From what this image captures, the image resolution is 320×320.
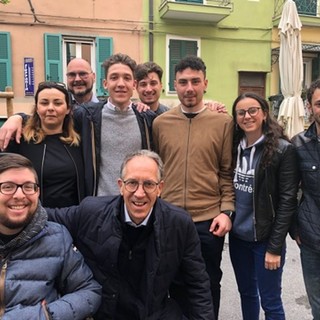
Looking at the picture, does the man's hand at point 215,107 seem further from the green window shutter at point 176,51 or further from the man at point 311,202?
the green window shutter at point 176,51

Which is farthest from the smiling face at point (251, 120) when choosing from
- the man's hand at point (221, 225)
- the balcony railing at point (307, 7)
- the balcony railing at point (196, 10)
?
the balcony railing at point (307, 7)

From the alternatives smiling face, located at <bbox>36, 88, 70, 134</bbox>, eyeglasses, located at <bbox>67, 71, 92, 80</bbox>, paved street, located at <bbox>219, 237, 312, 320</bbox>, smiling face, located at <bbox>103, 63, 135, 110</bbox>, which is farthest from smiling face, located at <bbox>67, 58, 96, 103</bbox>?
paved street, located at <bbox>219, 237, 312, 320</bbox>

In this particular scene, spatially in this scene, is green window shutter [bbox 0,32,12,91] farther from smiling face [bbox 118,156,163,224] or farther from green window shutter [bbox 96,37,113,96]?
smiling face [bbox 118,156,163,224]

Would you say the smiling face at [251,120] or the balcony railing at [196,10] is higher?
the balcony railing at [196,10]

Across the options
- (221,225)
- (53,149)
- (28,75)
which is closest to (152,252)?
(221,225)

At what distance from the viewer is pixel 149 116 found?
2.96 meters

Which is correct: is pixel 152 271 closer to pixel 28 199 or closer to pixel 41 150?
pixel 28 199

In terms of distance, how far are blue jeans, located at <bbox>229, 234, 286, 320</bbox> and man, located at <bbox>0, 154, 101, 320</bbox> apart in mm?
1170

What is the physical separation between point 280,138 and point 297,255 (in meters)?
2.80

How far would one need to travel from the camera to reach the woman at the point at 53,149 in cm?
253

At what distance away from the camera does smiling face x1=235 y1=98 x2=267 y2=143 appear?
2502 millimetres

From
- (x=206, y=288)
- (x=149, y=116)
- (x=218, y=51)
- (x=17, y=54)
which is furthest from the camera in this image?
(x=218, y=51)

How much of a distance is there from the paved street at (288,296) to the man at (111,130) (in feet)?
5.55

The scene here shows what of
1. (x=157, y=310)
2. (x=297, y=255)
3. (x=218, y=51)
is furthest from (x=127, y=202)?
(x=218, y=51)
